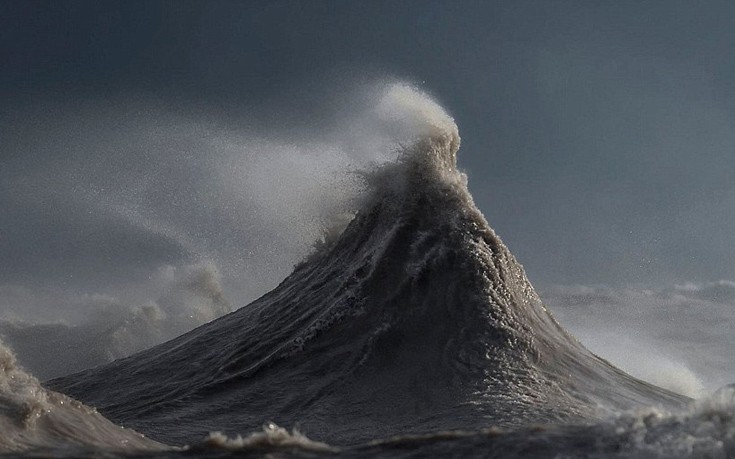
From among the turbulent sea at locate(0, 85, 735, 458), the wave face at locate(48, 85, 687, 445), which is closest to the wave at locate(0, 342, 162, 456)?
the turbulent sea at locate(0, 85, 735, 458)

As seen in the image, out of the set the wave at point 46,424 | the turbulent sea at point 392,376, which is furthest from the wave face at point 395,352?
the wave at point 46,424

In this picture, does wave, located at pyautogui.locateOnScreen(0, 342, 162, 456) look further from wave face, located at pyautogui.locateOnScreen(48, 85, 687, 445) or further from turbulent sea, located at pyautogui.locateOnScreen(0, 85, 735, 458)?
wave face, located at pyautogui.locateOnScreen(48, 85, 687, 445)

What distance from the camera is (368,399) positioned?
32.5 feet

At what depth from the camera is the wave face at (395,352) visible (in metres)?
9.52

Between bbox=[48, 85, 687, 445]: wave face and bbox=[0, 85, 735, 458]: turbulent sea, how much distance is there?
0.03m

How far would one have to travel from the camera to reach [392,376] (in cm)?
1036

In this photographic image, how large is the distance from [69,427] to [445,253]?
7557mm

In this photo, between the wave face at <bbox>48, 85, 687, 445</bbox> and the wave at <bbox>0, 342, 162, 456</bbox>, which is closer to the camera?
the wave at <bbox>0, 342, 162, 456</bbox>

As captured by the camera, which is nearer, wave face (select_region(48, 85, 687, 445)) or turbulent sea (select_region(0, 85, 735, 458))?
turbulent sea (select_region(0, 85, 735, 458))

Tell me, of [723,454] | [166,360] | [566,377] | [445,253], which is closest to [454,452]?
[723,454]

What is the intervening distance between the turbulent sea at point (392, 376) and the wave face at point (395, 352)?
0.10 ft

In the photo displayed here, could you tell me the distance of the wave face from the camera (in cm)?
952

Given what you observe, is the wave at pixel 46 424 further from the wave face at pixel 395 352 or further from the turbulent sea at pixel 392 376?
the wave face at pixel 395 352

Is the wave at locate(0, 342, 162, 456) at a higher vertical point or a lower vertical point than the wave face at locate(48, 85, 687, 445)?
lower
